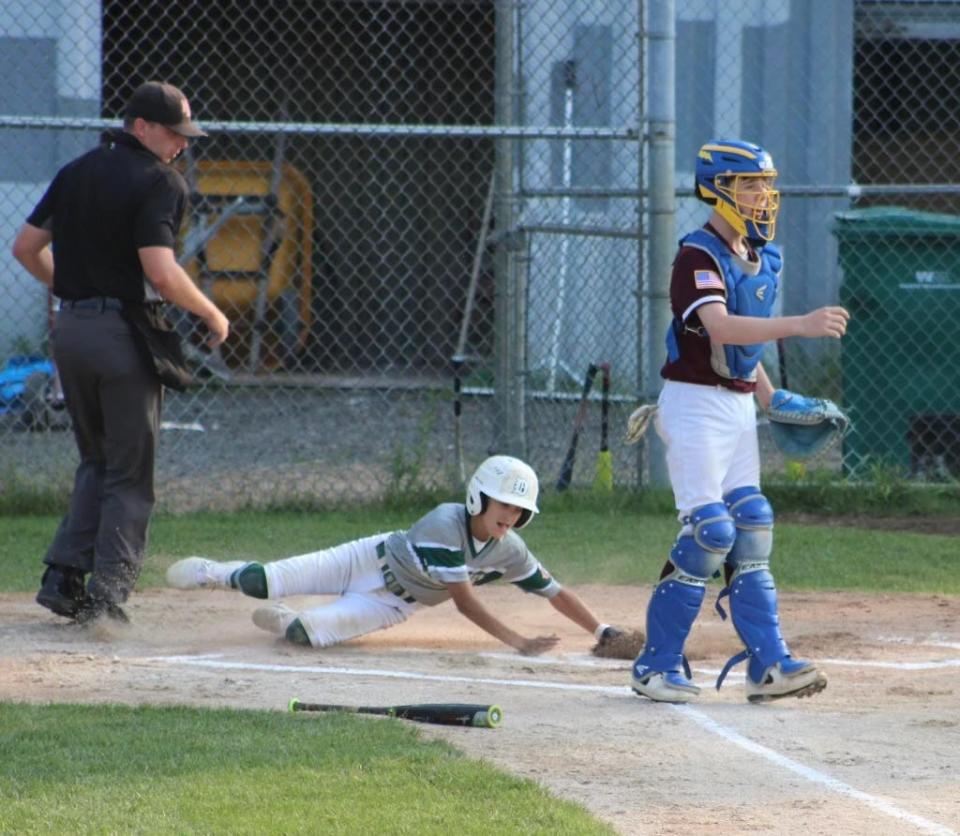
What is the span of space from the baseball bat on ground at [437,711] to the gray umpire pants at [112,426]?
1594 mm

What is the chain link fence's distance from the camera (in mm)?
10359

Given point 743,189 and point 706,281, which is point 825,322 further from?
point 743,189

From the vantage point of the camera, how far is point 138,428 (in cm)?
670

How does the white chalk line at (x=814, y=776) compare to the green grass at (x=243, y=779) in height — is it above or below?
below

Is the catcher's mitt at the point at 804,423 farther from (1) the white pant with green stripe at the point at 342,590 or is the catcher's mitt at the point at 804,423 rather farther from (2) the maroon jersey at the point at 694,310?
(1) the white pant with green stripe at the point at 342,590

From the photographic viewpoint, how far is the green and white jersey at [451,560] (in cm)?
640

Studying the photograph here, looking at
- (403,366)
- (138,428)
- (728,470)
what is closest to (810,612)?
(728,470)

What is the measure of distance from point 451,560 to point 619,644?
0.76 meters

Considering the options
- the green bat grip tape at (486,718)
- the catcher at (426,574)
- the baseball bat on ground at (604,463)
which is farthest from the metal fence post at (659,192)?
the green bat grip tape at (486,718)

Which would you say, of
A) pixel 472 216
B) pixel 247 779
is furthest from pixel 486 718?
pixel 472 216

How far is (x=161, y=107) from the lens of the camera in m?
6.61

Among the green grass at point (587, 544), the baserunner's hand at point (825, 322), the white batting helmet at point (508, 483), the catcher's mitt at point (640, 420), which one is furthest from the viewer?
the green grass at point (587, 544)

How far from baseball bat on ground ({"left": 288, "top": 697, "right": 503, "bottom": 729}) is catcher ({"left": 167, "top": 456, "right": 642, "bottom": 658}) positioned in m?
1.08

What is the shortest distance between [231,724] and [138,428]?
1.96 metres
